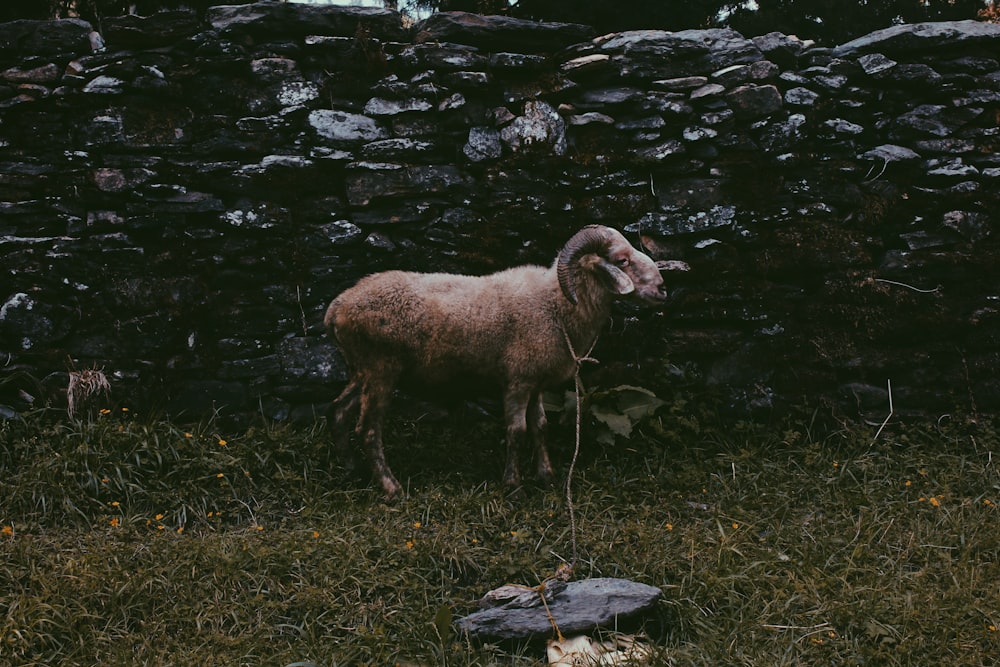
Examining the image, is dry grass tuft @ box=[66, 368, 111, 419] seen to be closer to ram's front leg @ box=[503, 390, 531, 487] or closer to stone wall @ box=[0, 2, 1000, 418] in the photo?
stone wall @ box=[0, 2, 1000, 418]

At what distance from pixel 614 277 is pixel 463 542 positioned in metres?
2.06

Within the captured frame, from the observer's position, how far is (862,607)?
438 cm

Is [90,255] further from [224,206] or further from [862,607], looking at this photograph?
[862,607]

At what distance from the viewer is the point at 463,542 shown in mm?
4980

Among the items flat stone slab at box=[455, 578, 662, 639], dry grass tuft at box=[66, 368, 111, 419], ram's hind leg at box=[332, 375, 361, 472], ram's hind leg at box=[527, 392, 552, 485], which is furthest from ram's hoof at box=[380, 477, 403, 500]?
dry grass tuft at box=[66, 368, 111, 419]

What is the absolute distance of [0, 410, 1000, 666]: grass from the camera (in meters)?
4.21

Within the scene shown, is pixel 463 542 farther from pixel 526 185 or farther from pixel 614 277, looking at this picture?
pixel 526 185

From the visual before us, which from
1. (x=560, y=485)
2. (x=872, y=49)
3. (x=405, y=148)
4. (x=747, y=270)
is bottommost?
(x=560, y=485)

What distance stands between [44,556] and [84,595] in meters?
0.54

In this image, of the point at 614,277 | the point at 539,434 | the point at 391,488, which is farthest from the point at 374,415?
the point at 614,277

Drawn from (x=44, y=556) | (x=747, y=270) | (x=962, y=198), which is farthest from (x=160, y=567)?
(x=962, y=198)

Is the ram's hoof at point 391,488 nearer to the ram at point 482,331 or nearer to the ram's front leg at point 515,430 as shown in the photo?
the ram at point 482,331

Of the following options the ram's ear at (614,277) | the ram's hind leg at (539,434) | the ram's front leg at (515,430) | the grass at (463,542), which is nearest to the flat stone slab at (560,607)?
the grass at (463,542)

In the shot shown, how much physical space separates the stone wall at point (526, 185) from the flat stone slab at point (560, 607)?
2494 mm
